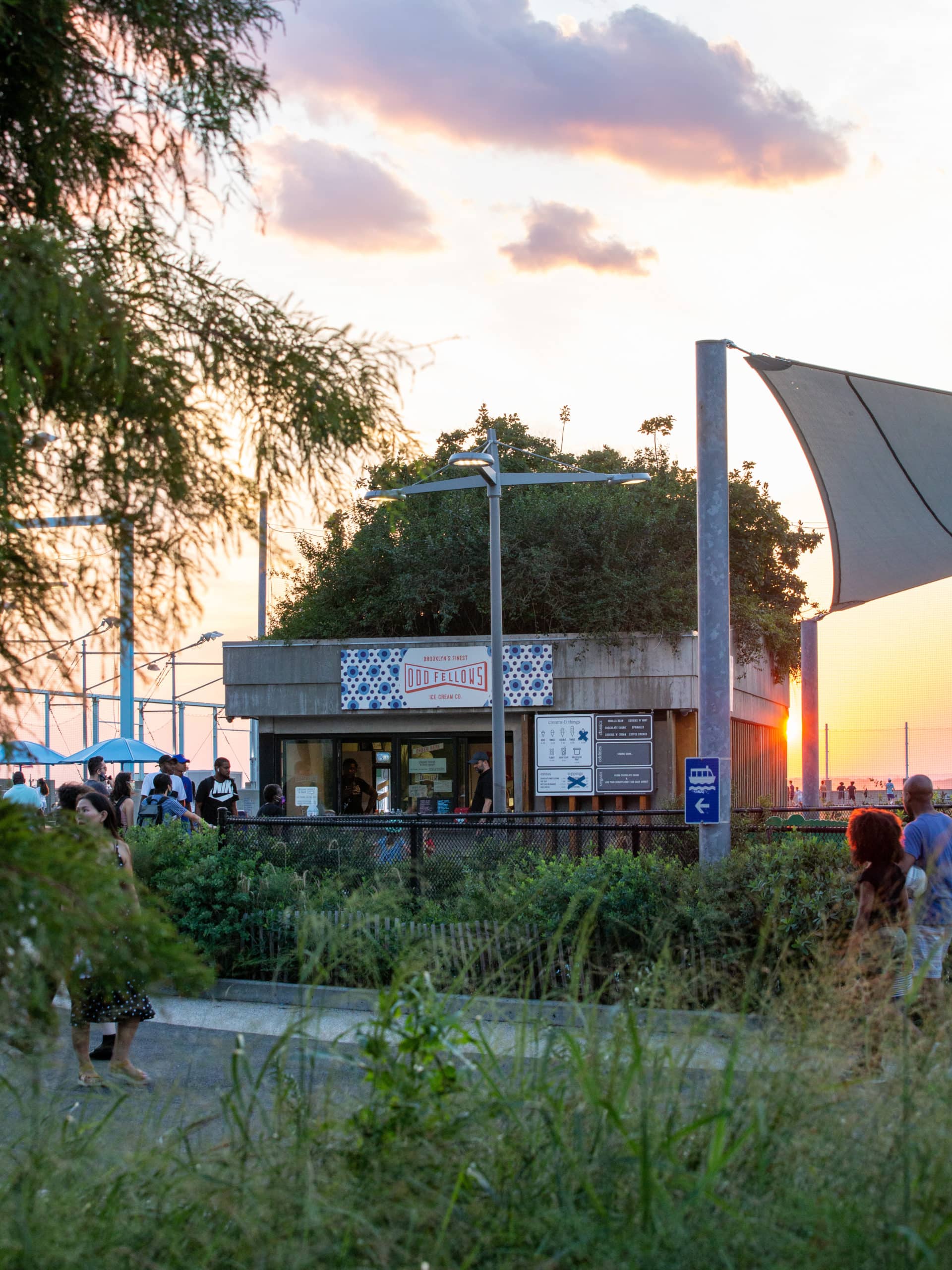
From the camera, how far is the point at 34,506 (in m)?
3.63

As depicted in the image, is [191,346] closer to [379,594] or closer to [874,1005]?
[874,1005]

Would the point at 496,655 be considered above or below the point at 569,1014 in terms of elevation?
above

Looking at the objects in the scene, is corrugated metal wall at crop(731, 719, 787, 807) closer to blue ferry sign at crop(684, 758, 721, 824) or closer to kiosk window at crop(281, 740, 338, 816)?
kiosk window at crop(281, 740, 338, 816)

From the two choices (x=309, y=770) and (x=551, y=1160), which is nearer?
(x=551, y=1160)

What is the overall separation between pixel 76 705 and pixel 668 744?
82.1ft

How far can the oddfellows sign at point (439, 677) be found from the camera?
1140 inches

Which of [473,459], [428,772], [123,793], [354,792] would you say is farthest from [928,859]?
[354,792]

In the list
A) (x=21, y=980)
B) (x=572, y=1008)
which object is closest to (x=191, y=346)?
(x=21, y=980)

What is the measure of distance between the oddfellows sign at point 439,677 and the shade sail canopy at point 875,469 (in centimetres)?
1364

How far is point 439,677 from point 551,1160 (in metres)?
25.9

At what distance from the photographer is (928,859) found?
717 cm

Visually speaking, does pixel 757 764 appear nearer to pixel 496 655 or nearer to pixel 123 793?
pixel 496 655

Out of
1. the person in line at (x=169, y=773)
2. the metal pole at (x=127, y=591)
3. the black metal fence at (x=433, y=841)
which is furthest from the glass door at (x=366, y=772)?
the metal pole at (x=127, y=591)

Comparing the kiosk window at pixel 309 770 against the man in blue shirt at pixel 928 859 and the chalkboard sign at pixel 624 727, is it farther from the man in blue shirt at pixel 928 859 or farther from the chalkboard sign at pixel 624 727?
the man in blue shirt at pixel 928 859
